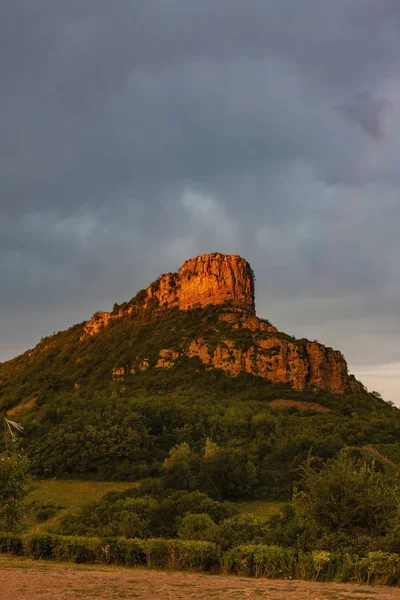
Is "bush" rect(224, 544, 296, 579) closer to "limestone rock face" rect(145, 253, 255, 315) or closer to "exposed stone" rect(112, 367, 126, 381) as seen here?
"exposed stone" rect(112, 367, 126, 381)

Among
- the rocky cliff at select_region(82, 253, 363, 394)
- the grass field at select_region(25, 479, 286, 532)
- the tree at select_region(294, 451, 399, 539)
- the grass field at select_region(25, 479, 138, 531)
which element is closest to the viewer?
the tree at select_region(294, 451, 399, 539)

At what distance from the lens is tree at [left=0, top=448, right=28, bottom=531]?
68.3ft

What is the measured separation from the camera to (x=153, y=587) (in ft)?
44.0

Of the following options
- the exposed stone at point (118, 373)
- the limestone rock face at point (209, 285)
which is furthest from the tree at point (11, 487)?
the limestone rock face at point (209, 285)

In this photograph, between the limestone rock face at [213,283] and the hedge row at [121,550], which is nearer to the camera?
the hedge row at [121,550]

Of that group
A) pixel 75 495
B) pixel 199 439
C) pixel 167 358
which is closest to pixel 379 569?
pixel 75 495

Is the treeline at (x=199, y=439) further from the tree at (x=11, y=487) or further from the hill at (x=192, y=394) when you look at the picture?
the tree at (x=11, y=487)

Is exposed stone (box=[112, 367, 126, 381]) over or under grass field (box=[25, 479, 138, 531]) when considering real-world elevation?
over

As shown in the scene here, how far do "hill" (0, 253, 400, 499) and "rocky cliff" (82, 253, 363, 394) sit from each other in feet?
0.71

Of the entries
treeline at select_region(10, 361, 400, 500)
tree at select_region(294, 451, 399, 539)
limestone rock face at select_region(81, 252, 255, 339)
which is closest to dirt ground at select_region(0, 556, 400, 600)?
tree at select_region(294, 451, 399, 539)

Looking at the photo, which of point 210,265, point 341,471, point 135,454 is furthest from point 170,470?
point 210,265

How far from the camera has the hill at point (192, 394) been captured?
47.3 m

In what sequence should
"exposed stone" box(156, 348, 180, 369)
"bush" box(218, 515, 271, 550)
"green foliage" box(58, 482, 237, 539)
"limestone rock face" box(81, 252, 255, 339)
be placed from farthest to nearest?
"limestone rock face" box(81, 252, 255, 339) < "exposed stone" box(156, 348, 180, 369) < "green foliage" box(58, 482, 237, 539) < "bush" box(218, 515, 271, 550)

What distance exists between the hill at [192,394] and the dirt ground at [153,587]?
24.8 meters
